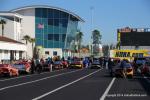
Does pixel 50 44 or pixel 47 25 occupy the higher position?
pixel 47 25

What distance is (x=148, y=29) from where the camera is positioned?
7444 centimetres

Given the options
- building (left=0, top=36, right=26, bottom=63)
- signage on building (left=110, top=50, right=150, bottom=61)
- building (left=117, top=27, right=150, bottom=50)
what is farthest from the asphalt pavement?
building (left=0, top=36, right=26, bottom=63)

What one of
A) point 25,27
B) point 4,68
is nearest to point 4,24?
point 25,27

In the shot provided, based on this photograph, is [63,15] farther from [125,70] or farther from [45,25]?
[125,70]

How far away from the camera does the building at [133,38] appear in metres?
70.2

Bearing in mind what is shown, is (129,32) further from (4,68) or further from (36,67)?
(4,68)

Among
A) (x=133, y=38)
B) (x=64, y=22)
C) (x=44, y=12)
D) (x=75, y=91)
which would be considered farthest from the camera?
(x=64, y=22)

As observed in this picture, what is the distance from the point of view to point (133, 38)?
71.4 m

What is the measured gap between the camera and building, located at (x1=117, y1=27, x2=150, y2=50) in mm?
70188

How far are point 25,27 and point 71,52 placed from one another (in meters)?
25.1

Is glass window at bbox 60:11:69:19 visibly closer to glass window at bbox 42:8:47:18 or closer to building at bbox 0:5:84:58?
building at bbox 0:5:84:58

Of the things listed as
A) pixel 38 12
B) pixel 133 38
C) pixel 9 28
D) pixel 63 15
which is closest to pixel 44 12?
pixel 38 12

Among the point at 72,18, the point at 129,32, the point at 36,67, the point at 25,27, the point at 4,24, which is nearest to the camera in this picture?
the point at 36,67

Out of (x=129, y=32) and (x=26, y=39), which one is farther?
(x=26, y=39)
